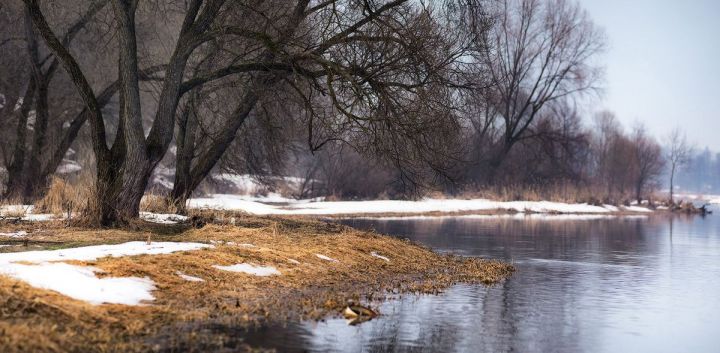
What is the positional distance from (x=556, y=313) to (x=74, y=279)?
21.1ft

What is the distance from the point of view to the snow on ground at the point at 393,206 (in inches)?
1459

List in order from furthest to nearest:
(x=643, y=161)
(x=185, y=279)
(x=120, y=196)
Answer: (x=643, y=161) → (x=120, y=196) → (x=185, y=279)

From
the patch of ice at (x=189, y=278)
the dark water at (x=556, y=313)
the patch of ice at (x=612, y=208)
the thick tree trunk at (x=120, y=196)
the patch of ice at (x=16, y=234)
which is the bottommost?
the dark water at (x=556, y=313)

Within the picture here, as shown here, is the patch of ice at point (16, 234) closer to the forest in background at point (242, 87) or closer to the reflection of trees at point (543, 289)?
the forest in background at point (242, 87)

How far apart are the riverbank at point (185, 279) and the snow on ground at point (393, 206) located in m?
18.5

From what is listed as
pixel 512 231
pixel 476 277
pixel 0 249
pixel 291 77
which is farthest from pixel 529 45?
pixel 0 249

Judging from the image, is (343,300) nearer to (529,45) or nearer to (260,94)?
(260,94)

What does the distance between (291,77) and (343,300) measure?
10681 mm

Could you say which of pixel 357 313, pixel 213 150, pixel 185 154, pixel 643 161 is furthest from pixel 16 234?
pixel 643 161

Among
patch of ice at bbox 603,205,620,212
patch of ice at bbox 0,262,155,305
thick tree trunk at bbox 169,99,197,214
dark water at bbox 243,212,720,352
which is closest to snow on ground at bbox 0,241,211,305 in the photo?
patch of ice at bbox 0,262,155,305

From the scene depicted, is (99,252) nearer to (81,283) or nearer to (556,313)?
(81,283)

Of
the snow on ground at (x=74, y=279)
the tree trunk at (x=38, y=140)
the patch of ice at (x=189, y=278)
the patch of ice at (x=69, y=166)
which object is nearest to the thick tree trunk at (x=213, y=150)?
the tree trunk at (x=38, y=140)

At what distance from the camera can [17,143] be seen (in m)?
27.0

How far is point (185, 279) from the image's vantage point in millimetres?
11609
